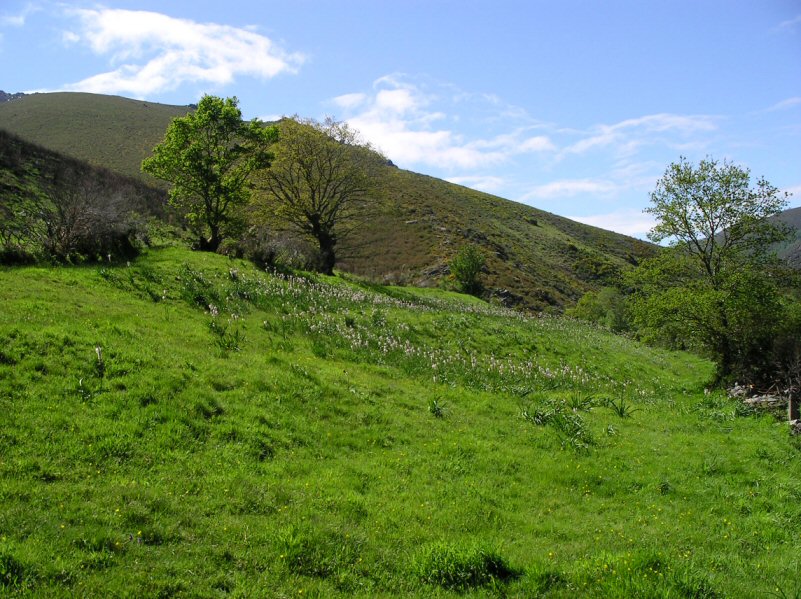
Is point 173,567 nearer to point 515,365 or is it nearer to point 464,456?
point 464,456

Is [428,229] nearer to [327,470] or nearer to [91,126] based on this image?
[91,126]

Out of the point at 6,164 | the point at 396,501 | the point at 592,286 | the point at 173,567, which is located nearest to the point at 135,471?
the point at 173,567

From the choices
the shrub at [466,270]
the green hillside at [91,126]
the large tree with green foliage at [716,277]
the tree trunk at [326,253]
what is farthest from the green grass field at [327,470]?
the green hillside at [91,126]

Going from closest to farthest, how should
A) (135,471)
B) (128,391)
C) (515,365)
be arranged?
(135,471) → (128,391) → (515,365)

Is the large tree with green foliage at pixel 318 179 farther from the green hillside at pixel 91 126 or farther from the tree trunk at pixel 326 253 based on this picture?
the green hillside at pixel 91 126

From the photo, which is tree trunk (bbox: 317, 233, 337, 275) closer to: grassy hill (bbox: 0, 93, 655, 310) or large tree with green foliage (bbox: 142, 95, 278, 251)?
grassy hill (bbox: 0, 93, 655, 310)

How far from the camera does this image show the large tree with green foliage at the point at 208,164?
2644cm

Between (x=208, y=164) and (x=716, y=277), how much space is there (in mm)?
27240

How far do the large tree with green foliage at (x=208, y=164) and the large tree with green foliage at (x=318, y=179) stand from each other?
7.43 meters

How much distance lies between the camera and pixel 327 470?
337 inches

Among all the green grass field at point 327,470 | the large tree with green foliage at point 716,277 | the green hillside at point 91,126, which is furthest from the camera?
the green hillside at point 91,126

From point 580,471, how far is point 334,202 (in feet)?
108

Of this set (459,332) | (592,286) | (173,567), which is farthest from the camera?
(592,286)

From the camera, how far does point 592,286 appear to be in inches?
3802
